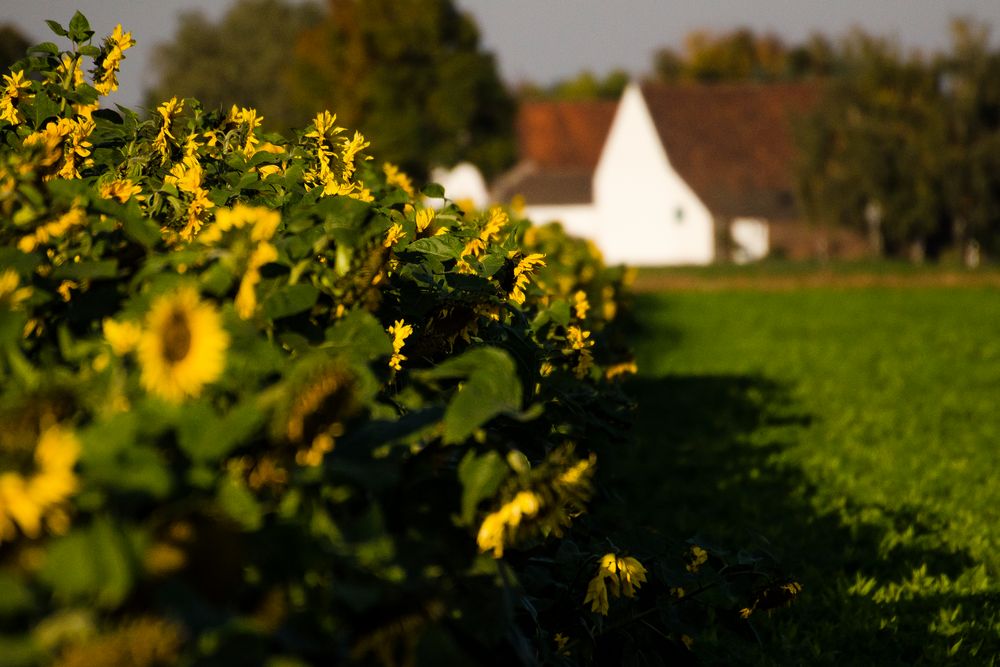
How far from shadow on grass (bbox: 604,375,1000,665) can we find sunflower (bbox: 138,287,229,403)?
1958 millimetres

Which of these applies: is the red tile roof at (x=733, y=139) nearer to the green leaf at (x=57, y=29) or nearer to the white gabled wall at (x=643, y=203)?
the white gabled wall at (x=643, y=203)

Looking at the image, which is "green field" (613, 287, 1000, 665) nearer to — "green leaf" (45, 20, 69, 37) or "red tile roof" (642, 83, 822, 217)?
"green leaf" (45, 20, 69, 37)

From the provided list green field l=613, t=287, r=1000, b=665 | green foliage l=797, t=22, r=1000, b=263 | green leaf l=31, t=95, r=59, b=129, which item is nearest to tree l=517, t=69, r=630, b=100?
green foliage l=797, t=22, r=1000, b=263

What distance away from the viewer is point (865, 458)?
7.05 metres

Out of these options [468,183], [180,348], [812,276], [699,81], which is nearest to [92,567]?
[180,348]

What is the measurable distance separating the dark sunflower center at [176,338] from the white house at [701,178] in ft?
130

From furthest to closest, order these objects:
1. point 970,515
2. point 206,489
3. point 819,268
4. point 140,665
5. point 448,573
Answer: point 819,268 < point 970,515 < point 448,573 < point 206,489 < point 140,665

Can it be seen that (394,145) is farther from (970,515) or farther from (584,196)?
(970,515)

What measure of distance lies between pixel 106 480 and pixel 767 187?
1667 inches

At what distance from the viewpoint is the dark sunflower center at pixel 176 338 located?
150cm

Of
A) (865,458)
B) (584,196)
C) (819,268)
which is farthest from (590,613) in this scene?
(584,196)

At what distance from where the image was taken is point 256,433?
5.16 ft

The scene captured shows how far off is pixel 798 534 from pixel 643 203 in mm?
39996

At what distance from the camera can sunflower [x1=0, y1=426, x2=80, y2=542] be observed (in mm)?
1296
